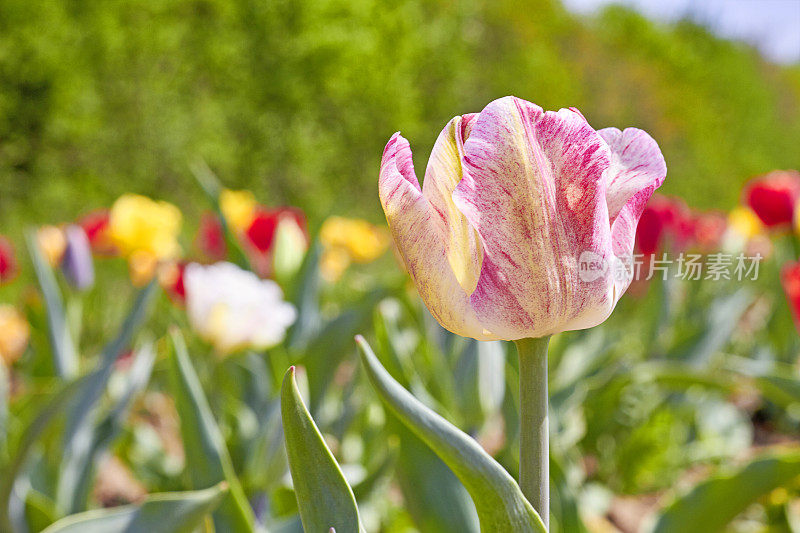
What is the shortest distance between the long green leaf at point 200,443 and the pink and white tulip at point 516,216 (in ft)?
1.00

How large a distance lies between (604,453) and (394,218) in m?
1.14

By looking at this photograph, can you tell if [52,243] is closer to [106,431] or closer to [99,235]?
[99,235]

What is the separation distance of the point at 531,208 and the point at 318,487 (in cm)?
16

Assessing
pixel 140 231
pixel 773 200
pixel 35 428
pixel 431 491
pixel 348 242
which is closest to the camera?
pixel 431 491

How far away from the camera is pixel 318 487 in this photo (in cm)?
33

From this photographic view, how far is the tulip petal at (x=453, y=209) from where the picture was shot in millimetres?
281

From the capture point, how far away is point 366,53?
17.3ft

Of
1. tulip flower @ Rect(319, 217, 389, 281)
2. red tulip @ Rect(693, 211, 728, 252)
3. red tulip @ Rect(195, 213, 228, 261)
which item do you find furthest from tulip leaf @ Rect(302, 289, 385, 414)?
red tulip @ Rect(693, 211, 728, 252)

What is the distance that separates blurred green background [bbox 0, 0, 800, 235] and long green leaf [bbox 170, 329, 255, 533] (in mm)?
1908

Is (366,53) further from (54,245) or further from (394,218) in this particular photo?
(394,218)

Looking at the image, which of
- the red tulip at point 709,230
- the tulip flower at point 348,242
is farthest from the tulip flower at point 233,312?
the red tulip at point 709,230

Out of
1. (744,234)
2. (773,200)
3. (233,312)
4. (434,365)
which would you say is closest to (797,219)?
(773,200)

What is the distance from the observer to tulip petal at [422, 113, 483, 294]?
28cm

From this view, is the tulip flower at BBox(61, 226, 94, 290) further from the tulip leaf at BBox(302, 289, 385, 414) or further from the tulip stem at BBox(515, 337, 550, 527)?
the tulip stem at BBox(515, 337, 550, 527)
